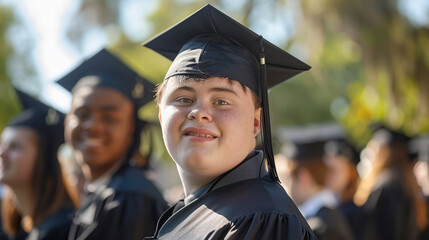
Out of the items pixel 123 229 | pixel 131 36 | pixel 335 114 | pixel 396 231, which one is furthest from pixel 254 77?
pixel 335 114

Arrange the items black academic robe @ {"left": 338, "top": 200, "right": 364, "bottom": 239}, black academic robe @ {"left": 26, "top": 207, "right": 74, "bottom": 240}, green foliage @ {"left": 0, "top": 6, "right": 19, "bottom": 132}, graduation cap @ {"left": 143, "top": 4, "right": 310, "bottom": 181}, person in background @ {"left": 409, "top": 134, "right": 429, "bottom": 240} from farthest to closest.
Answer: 1. green foliage @ {"left": 0, "top": 6, "right": 19, "bottom": 132}
2. person in background @ {"left": 409, "top": 134, "right": 429, "bottom": 240}
3. black academic robe @ {"left": 338, "top": 200, "right": 364, "bottom": 239}
4. black academic robe @ {"left": 26, "top": 207, "right": 74, "bottom": 240}
5. graduation cap @ {"left": 143, "top": 4, "right": 310, "bottom": 181}

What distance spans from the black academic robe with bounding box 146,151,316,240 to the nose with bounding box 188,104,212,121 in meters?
0.24

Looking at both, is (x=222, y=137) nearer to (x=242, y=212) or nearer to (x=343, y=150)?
(x=242, y=212)

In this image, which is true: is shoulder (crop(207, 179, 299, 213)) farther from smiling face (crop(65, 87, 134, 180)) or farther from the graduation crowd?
smiling face (crop(65, 87, 134, 180))

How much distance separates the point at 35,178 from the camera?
14.3 ft

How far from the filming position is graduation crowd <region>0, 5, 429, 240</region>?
2.33m

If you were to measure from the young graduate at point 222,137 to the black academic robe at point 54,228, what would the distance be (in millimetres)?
1856

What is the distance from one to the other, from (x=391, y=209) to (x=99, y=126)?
340 centimetres

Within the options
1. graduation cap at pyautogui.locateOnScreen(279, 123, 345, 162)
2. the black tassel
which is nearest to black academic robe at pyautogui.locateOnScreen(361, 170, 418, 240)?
graduation cap at pyautogui.locateOnScreen(279, 123, 345, 162)

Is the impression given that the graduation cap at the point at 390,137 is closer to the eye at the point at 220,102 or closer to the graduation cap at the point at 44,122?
the graduation cap at the point at 44,122

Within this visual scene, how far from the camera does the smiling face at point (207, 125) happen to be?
7.63ft

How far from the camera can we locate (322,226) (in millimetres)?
4516

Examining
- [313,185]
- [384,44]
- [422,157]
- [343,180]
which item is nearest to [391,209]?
[343,180]

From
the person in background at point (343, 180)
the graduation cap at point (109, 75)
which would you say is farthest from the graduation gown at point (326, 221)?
the graduation cap at point (109, 75)
